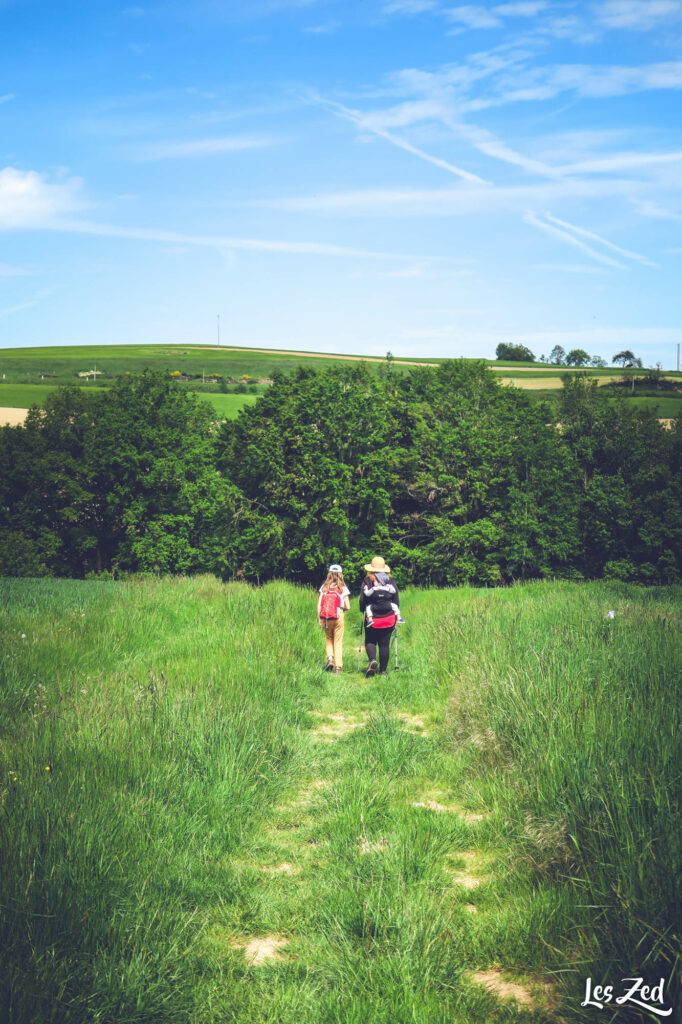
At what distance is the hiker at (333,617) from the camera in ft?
35.9

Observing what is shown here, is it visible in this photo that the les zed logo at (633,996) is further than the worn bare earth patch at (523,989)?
No

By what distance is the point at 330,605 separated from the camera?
10969 mm

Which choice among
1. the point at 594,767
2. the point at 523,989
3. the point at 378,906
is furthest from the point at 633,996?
the point at 594,767

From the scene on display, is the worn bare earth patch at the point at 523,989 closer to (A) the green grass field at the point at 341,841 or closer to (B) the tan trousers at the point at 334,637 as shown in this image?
(A) the green grass field at the point at 341,841

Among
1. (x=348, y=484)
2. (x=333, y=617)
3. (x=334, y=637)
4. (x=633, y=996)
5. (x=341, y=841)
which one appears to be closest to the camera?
(x=633, y=996)

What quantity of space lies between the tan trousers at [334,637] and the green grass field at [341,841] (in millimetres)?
2708

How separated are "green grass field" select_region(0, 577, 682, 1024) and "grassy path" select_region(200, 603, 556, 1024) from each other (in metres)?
0.01

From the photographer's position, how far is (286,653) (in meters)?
10.2

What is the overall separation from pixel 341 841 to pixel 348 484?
33.8m

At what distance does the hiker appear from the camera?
35.9 ft

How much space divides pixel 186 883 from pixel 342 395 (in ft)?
125

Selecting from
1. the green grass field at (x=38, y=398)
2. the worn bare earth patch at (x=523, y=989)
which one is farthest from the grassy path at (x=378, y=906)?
the green grass field at (x=38, y=398)

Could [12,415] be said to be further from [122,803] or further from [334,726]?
[122,803]

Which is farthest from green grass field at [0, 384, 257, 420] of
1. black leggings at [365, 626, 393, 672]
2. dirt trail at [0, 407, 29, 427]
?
black leggings at [365, 626, 393, 672]
